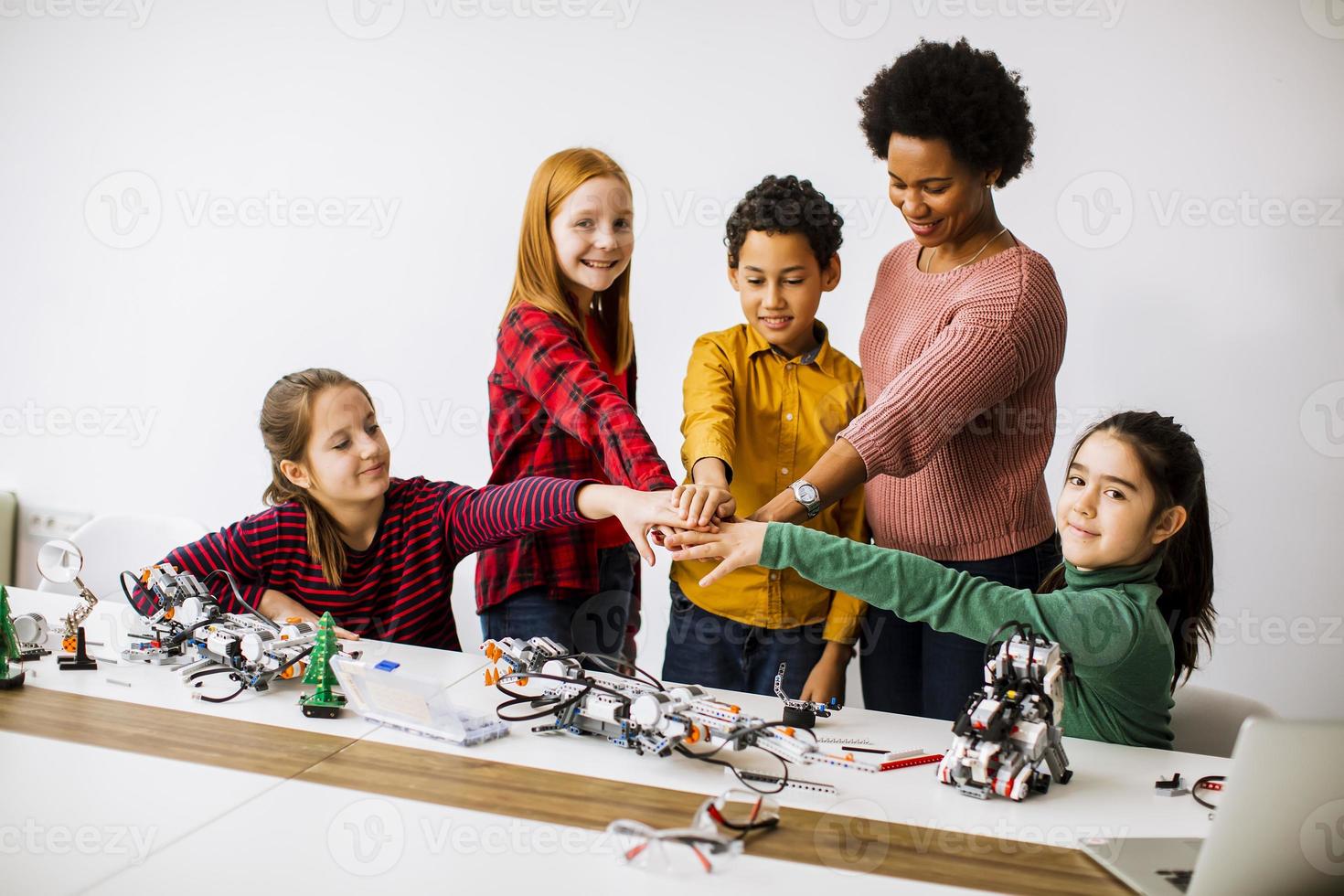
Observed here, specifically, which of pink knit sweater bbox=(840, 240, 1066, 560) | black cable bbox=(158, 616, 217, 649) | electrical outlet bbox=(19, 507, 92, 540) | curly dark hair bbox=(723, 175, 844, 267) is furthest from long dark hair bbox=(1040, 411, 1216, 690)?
electrical outlet bbox=(19, 507, 92, 540)

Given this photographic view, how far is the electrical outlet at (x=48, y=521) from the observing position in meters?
3.59

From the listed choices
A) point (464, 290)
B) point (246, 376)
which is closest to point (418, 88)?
point (464, 290)

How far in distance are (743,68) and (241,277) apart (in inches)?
69.0

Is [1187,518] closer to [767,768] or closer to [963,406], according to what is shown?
[963,406]

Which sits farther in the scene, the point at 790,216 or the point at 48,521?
the point at 48,521

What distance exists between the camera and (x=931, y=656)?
1.82m

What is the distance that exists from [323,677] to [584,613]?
60 cm

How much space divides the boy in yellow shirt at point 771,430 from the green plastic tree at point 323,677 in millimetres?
665

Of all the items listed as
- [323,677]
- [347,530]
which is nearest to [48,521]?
[347,530]

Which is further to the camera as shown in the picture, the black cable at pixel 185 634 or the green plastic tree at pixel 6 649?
the black cable at pixel 185 634

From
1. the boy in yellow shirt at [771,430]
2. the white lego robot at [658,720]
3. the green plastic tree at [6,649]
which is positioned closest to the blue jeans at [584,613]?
the boy in yellow shirt at [771,430]

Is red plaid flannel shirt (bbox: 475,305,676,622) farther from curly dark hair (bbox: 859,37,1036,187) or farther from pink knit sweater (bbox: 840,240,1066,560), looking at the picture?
curly dark hair (bbox: 859,37,1036,187)

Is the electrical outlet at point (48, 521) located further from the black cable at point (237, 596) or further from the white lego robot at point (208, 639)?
the white lego robot at point (208, 639)

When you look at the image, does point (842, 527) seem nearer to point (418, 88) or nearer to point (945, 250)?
point (945, 250)
